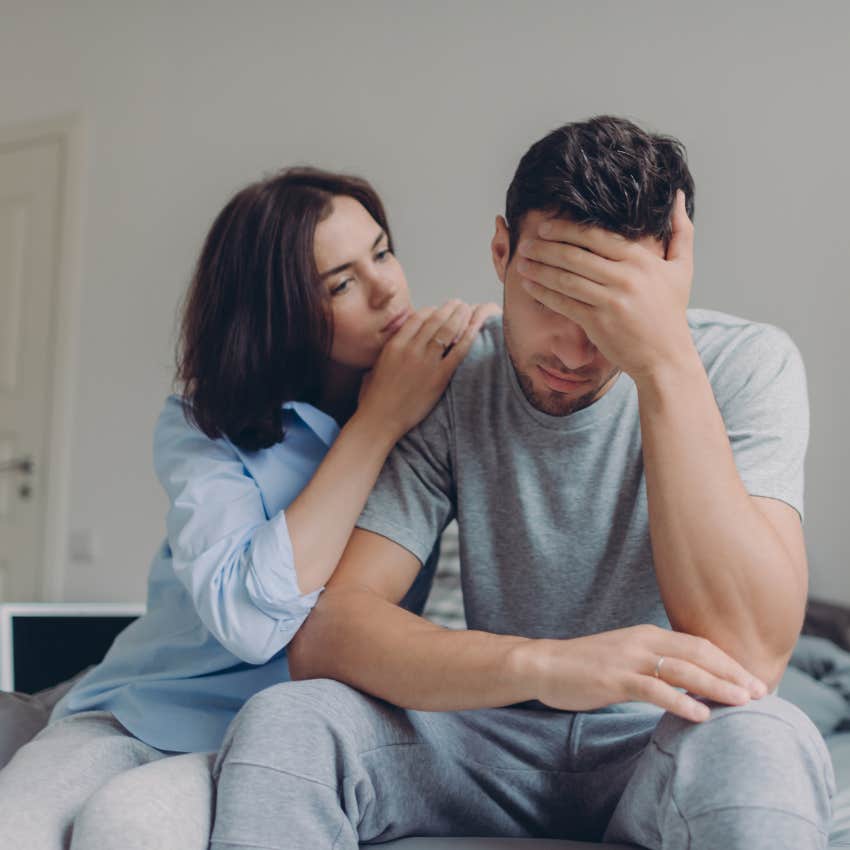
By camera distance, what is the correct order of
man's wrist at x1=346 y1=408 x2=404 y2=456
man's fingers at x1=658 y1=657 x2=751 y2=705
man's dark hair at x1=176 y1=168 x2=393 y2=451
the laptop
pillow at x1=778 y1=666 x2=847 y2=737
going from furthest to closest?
the laptop < pillow at x1=778 y1=666 x2=847 y2=737 < man's dark hair at x1=176 y1=168 x2=393 y2=451 < man's wrist at x1=346 y1=408 x2=404 y2=456 < man's fingers at x1=658 y1=657 x2=751 y2=705

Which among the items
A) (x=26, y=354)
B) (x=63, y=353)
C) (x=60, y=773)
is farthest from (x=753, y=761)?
(x=26, y=354)

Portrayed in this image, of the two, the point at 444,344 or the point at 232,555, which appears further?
the point at 444,344

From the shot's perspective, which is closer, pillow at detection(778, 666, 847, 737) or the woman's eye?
the woman's eye

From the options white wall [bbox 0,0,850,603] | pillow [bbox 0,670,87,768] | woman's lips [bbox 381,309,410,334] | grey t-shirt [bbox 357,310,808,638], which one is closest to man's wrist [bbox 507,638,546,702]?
grey t-shirt [bbox 357,310,808,638]

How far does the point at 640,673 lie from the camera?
0.97 meters

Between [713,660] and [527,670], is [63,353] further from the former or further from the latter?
[713,660]

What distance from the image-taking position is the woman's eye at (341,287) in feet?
4.90

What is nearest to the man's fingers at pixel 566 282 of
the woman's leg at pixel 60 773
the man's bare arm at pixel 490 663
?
the man's bare arm at pixel 490 663

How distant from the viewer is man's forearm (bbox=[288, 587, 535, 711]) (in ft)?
3.35

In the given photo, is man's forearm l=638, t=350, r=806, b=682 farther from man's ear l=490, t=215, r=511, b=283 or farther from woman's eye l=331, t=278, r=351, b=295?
woman's eye l=331, t=278, r=351, b=295

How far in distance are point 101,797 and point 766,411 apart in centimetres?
79

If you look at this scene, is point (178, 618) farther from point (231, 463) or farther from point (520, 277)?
point (520, 277)

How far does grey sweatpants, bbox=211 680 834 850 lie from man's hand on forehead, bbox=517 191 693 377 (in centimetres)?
37

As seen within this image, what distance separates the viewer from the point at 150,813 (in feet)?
3.09
